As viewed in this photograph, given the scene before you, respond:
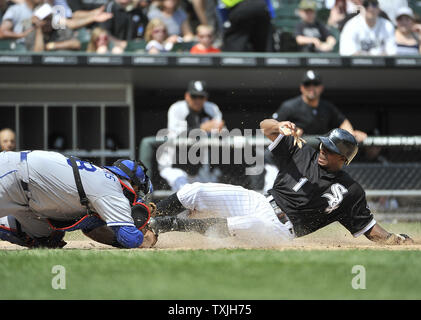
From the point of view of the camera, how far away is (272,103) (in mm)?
11469

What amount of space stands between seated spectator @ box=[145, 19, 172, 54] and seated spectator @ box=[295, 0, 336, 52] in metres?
1.92

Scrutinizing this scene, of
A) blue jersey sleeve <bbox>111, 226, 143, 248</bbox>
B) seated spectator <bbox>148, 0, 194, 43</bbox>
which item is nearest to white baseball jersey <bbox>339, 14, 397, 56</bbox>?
seated spectator <bbox>148, 0, 194, 43</bbox>

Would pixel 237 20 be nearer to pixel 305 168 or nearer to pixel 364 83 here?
pixel 364 83

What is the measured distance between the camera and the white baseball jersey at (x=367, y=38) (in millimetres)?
10773

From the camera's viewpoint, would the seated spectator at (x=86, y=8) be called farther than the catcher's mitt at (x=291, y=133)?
Yes

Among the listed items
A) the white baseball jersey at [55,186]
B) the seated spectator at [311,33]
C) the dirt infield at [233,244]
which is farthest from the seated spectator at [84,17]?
the white baseball jersey at [55,186]

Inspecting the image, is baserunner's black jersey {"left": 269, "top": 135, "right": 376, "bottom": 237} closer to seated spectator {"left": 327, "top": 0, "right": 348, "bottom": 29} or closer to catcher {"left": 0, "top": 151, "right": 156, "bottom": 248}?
catcher {"left": 0, "top": 151, "right": 156, "bottom": 248}

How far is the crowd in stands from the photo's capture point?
10492 millimetres

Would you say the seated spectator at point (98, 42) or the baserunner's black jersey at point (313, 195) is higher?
the seated spectator at point (98, 42)

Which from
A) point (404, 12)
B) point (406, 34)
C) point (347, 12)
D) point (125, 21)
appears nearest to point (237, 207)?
point (125, 21)

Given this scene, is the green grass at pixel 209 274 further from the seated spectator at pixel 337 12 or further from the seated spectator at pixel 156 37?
the seated spectator at pixel 337 12

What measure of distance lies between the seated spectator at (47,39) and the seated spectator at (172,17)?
4.56 feet

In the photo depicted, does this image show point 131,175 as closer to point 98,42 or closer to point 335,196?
point 335,196
